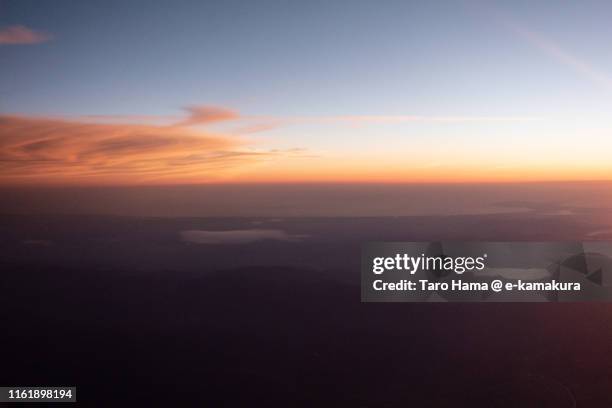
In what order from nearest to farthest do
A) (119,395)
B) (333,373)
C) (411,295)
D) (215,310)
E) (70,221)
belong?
(411,295) < (119,395) < (333,373) < (215,310) < (70,221)

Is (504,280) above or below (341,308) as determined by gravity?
above

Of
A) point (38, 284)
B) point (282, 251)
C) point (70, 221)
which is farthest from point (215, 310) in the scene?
point (70, 221)

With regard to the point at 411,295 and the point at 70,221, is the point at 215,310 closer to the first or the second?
the point at 70,221

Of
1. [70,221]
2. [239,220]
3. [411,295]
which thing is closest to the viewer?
[411,295]

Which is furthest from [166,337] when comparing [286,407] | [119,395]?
[286,407]

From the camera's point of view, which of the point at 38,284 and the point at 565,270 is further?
the point at 38,284

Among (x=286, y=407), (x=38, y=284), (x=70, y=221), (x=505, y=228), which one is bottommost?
(x=286, y=407)
